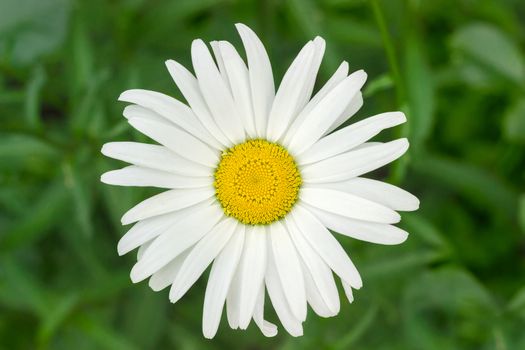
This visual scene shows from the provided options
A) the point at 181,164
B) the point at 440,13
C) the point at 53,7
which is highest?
the point at 440,13

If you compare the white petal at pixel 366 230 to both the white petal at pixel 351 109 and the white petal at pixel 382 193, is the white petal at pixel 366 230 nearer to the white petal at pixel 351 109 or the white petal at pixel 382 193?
the white petal at pixel 382 193

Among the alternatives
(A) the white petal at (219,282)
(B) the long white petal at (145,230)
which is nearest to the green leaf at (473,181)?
(A) the white petal at (219,282)

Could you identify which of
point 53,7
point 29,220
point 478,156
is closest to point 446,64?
point 478,156

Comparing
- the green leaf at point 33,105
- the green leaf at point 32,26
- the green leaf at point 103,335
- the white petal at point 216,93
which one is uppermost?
the green leaf at point 32,26

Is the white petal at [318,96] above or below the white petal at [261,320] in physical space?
above

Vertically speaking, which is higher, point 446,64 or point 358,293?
point 446,64

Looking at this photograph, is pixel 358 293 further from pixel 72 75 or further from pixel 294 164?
pixel 72 75

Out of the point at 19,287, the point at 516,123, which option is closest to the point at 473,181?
the point at 516,123
